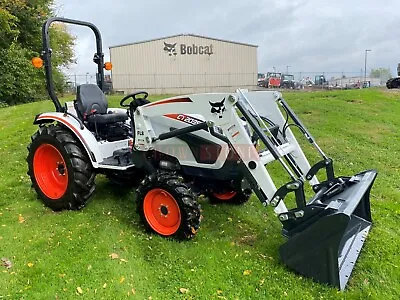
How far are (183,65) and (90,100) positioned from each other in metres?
25.5

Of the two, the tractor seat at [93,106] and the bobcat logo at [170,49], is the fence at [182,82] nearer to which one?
the bobcat logo at [170,49]

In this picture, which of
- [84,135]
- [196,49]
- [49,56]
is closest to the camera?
[84,135]

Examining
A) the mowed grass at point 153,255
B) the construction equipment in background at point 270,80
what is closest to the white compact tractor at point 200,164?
the mowed grass at point 153,255

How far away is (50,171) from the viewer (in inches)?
194

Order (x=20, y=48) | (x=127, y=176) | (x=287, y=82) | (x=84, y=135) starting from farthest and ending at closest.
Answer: (x=287, y=82), (x=20, y=48), (x=127, y=176), (x=84, y=135)

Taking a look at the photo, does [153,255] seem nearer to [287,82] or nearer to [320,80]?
[287,82]

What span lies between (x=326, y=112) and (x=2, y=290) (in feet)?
29.9

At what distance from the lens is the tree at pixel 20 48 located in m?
18.4

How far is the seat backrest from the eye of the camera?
472 centimetres

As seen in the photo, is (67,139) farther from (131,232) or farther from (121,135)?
(131,232)

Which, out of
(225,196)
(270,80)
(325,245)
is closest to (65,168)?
(225,196)

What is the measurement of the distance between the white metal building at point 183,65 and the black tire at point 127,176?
76.2 feet

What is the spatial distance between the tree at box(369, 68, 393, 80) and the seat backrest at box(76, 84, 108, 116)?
116 feet

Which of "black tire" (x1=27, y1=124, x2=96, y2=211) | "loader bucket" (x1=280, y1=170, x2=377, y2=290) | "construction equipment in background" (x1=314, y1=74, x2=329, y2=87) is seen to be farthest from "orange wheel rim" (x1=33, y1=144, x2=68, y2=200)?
"construction equipment in background" (x1=314, y1=74, x2=329, y2=87)
